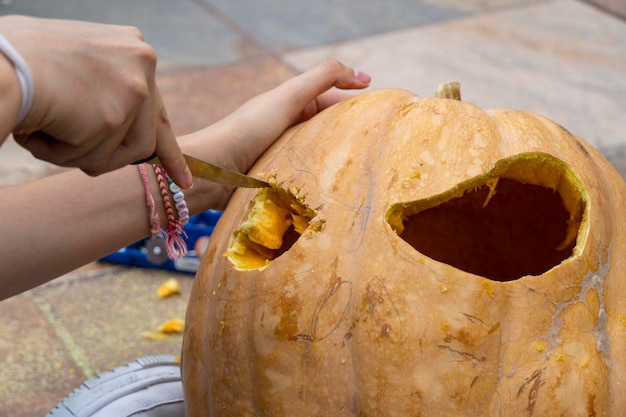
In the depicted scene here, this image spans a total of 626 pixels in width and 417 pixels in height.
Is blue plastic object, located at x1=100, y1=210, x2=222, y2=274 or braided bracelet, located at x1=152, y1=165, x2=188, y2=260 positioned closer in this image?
braided bracelet, located at x1=152, y1=165, x2=188, y2=260

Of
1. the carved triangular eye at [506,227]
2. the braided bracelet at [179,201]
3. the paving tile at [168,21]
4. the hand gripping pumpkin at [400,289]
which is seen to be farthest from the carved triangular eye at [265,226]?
the paving tile at [168,21]

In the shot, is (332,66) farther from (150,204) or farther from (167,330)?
(167,330)

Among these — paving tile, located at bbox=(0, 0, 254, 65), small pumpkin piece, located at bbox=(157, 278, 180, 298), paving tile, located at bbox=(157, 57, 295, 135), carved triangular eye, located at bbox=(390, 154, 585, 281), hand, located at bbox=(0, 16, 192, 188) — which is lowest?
paving tile, located at bbox=(0, 0, 254, 65)

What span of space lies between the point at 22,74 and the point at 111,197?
0.69 metres

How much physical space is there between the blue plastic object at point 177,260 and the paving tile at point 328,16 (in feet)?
5.55

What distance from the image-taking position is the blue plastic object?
2.33 metres

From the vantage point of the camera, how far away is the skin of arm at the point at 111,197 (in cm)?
143

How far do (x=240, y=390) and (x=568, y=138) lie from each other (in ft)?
2.12

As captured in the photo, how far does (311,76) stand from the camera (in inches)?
62.5

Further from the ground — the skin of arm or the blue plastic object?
the skin of arm

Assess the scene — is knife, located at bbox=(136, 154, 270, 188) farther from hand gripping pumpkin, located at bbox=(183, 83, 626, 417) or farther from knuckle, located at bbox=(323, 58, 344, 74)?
knuckle, located at bbox=(323, 58, 344, 74)

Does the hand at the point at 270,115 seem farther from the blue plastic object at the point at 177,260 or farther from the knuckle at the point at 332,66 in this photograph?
the blue plastic object at the point at 177,260

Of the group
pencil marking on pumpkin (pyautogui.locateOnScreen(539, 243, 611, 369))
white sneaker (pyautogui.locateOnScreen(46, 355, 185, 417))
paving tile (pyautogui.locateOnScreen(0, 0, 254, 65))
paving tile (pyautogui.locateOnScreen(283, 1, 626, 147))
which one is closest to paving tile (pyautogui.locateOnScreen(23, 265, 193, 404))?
white sneaker (pyautogui.locateOnScreen(46, 355, 185, 417))

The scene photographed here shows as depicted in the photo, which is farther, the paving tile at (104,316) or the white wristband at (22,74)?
the paving tile at (104,316)
